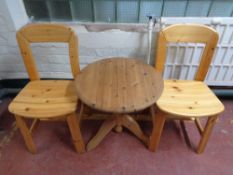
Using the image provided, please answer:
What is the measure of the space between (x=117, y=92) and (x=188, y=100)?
507 millimetres

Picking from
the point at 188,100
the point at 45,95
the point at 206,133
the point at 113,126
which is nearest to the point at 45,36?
the point at 45,95

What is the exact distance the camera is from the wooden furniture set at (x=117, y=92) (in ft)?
3.43

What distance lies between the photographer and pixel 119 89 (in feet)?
3.51

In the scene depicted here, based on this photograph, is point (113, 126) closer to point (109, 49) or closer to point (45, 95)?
point (45, 95)

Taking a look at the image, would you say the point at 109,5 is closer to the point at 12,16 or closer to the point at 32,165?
the point at 12,16

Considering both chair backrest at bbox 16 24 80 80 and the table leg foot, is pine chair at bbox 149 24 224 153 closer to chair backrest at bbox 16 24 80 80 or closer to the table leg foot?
the table leg foot

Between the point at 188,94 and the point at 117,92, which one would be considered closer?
the point at 117,92

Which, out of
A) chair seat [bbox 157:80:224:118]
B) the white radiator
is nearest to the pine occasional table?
chair seat [bbox 157:80:224:118]

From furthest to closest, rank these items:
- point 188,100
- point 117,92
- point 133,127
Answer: point 133,127, point 188,100, point 117,92

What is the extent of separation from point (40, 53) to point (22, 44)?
40 cm

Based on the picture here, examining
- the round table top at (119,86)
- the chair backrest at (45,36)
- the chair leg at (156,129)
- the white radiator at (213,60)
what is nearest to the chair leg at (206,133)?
the chair leg at (156,129)

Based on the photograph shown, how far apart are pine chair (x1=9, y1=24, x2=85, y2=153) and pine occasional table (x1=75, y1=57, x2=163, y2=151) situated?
15 centimetres

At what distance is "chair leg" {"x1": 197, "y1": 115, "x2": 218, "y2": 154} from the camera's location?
1.15 meters

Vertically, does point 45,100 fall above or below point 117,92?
below
